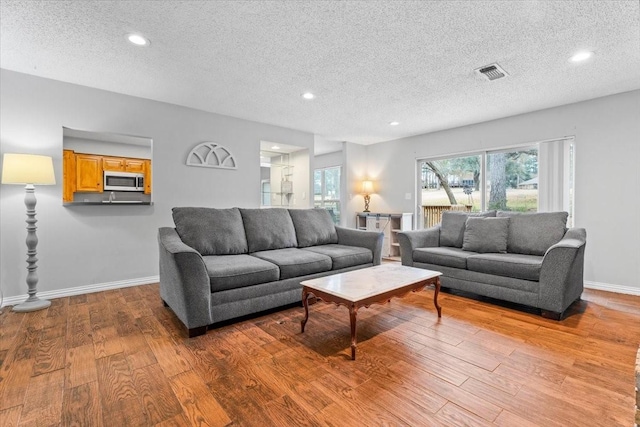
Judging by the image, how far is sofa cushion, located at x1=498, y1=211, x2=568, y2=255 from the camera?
3080 millimetres

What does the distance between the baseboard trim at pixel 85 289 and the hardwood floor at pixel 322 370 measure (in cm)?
30

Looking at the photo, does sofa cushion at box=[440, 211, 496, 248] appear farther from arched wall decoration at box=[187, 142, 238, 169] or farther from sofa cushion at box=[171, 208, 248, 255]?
arched wall decoration at box=[187, 142, 238, 169]

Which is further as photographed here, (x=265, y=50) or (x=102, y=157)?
(x=102, y=157)

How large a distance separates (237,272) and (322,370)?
1.07 m

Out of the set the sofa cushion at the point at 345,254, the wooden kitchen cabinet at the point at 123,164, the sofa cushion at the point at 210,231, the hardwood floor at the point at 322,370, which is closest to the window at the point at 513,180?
the hardwood floor at the point at 322,370

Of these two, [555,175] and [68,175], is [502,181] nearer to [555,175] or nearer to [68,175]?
[555,175]

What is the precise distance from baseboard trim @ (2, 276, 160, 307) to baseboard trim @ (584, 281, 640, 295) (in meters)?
5.62

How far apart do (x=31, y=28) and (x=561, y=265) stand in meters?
4.76

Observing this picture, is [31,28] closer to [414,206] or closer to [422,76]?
[422,76]

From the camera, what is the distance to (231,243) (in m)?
3.05

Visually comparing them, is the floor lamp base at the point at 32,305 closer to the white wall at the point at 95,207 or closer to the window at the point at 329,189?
the white wall at the point at 95,207

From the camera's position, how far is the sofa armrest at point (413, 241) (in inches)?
146

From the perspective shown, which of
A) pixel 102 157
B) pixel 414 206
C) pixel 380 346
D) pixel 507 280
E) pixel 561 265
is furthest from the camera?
pixel 414 206

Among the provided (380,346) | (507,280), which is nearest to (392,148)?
(507,280)
